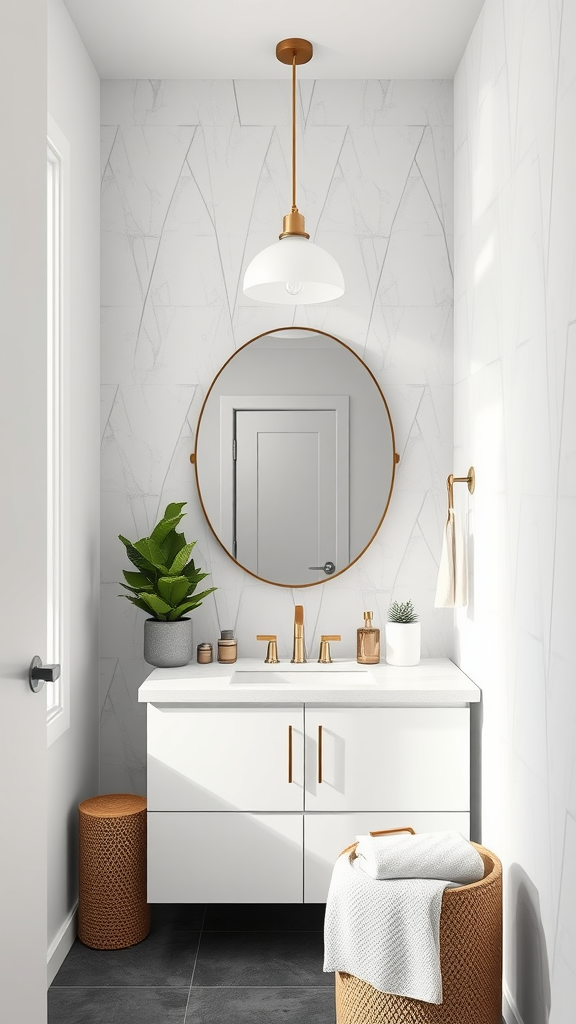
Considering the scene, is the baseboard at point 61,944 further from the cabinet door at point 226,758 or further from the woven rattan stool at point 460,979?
the woven rattan stool at point 460,979

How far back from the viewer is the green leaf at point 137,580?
2.77 m

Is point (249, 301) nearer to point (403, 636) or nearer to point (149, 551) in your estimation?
point (149, 551)

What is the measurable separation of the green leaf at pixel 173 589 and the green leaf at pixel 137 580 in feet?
0.23

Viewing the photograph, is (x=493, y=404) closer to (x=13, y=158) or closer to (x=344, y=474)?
(x=344, y=474)

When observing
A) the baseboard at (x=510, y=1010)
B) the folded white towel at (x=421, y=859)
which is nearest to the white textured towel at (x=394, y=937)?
the folded white towel at (x=421, y=859)

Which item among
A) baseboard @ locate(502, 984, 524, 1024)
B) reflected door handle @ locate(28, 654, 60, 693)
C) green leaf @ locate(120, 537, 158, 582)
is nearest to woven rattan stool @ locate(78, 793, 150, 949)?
green leaf @ locate(120, 537, 158, 582)

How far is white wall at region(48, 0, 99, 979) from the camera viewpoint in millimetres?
2422

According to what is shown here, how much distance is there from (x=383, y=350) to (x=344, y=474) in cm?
44

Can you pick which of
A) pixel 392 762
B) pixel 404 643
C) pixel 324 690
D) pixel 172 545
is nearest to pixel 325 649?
pixel 404 643

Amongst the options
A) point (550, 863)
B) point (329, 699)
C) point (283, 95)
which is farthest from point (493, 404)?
point (283, 95)

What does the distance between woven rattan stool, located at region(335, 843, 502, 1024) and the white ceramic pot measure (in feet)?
3.01

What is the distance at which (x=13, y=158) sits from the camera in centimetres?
133

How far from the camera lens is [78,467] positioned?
2.65 m

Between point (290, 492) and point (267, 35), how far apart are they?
4.60ft
